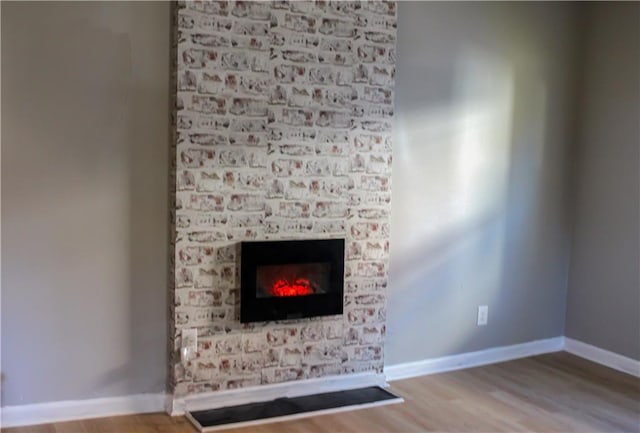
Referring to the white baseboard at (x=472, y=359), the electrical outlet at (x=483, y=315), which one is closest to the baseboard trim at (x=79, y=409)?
the white baseboard at (x=472, y=359)

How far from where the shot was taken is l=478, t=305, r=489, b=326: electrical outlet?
171 inches

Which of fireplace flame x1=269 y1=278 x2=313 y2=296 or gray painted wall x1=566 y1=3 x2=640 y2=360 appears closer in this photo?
fireplace flame x1=269 y1=278 x2=313 y2=296

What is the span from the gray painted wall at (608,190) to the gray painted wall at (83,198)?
9.18 ft

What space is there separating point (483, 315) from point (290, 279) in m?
1.44

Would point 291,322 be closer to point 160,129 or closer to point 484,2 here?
point 160,129

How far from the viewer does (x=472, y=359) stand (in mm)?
4332

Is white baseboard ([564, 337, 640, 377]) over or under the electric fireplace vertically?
under

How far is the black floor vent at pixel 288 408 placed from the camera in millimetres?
3320

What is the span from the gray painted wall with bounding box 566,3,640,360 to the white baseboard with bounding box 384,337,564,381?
0.23 meters

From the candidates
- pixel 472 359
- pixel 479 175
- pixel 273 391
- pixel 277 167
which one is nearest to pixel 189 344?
pixel 273 391

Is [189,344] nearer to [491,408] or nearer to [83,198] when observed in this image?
[83,198]

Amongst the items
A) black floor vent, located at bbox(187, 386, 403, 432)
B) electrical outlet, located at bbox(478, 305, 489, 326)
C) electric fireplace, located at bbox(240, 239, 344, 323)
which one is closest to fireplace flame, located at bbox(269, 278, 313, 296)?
electric fireplace, located at bbox(240, 239, 344, 323)

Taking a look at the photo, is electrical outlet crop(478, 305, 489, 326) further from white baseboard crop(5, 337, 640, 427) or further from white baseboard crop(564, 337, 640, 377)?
white baseboard crop(564, 337, 640, 377)

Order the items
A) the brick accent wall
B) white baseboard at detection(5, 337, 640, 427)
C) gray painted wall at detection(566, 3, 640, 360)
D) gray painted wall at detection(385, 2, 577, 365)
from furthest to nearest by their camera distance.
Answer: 1. gray painted wall at detection(566, 3, 640, 360)
2. gray painted wall at detection(385, 2, 577, 365)
3. the brick accent wall
4. white baseboard at detection(5, 337, 640, 427)
